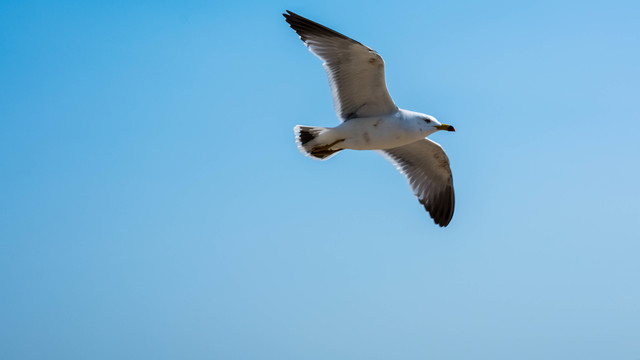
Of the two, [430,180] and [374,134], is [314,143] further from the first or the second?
[430,180]

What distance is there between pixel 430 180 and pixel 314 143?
5.60 ft

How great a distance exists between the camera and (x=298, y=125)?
6.62 meters

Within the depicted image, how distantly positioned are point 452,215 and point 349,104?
1874 millimetres

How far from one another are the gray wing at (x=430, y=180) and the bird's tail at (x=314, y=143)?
47.9 inches

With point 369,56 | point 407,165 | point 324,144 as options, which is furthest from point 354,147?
point 407,165

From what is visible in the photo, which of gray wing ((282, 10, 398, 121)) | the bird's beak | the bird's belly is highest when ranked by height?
gray wing ((282, 10, 398, 121))

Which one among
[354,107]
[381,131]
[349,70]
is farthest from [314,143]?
[349,70]

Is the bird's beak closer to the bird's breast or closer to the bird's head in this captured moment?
the bird's head

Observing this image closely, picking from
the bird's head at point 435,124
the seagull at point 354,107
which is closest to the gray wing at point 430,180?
the seagull at point 354,107

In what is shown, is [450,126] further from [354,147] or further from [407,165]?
[407,165]

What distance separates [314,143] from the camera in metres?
6.49

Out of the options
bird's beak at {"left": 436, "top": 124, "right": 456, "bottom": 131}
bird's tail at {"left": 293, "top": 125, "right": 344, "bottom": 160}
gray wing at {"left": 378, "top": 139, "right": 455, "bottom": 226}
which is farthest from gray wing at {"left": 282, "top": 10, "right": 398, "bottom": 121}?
gray wing at {"left": 378, "top": 139, "right": 455, "bottom": 226}

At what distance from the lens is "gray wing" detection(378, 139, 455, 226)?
758 cm

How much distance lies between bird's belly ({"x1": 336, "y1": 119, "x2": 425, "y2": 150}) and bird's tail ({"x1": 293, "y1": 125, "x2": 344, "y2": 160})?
110 mm
